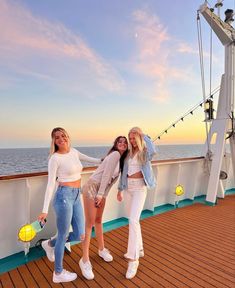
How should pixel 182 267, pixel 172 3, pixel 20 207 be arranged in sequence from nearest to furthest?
1. pixel 182 267
2. pixel 20 207
3. pixel 172 3

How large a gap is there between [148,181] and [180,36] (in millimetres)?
10621

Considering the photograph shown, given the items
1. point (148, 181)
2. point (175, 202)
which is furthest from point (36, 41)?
point (148, 181)

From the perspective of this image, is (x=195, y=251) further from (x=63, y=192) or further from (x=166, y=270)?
(x=63, y=192)

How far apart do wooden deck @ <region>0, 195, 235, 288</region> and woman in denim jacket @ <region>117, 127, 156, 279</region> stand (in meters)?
0.25

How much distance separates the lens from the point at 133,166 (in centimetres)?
230

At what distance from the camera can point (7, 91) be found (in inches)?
1694

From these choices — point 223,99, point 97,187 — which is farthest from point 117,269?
point 223,99

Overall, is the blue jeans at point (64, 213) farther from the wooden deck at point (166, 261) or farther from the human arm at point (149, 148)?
the human arm at point (149, 148)

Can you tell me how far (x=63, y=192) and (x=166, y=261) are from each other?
4.74 ft

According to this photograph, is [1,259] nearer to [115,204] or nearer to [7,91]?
[115,204]

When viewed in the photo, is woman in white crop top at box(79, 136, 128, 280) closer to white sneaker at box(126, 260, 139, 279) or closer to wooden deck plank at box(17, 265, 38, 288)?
white sneaker at box(126, 260, 139, 279)

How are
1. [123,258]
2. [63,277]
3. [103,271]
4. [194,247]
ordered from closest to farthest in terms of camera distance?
1. [63,277]
2. [103,271]
3. [123,258]
4. [194,247]

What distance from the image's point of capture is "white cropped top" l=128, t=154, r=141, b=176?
2.29 metres

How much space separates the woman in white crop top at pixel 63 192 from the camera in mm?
1966
